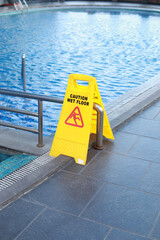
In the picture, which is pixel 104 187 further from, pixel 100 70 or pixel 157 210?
pixel 100 70

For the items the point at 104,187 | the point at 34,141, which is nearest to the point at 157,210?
the point at 104,187

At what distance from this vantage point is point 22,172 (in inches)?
149

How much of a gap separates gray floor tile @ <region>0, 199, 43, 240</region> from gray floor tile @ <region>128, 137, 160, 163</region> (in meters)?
1.57

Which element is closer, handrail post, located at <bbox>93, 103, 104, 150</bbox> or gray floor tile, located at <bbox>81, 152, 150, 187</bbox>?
gray floor tile, located at <bbox>81, 152, 150, 187</bbox>

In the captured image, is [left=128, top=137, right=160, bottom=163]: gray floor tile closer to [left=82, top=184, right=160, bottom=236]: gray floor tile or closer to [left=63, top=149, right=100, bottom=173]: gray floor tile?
[left=63, top=149, right=100, bottom=173]: gray floor tile

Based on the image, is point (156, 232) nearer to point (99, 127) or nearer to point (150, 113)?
point (99, 127)

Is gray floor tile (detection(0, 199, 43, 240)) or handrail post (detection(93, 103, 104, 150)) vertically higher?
handrail post (detection(93, 103, 104, 150))

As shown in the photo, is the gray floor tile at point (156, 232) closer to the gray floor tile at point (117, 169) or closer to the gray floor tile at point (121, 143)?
the gray floor tile at point (117, 169)

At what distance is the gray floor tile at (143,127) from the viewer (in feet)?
16.1

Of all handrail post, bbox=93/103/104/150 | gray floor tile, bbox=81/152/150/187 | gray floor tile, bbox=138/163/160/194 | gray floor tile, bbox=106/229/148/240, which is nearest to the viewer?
gray floor tile, bbox=106/229/148/240

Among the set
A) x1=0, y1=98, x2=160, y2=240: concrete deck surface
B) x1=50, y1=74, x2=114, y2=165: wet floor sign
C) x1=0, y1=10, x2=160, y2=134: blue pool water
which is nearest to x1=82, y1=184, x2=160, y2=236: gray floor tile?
x1=0, y1=98, x2=160, y2=240: concrete deck surface

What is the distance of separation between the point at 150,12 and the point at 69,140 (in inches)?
992

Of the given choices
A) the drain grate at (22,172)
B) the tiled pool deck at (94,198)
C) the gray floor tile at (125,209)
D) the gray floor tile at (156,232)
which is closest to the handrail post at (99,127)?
the tiled pool deck at (94,198)

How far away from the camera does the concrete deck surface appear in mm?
2922
